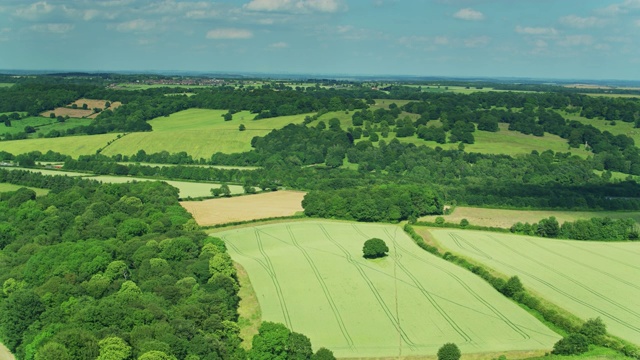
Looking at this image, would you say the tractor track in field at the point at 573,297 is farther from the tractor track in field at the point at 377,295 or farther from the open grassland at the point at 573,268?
the tractor track in field at the point at 377,295

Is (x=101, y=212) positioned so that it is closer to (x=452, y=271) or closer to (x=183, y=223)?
(x=183, y=223)

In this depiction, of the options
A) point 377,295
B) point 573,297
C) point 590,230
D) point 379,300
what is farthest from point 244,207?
point 573,297

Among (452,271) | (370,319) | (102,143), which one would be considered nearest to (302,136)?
(102,143)

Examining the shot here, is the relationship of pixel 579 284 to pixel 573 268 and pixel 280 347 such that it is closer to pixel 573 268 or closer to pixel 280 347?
pixel 573 268

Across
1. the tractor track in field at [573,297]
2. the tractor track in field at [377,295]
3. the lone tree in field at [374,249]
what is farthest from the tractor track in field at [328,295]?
the tractor track in field at [573,297]

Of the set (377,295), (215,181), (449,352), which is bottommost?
(215,181)
